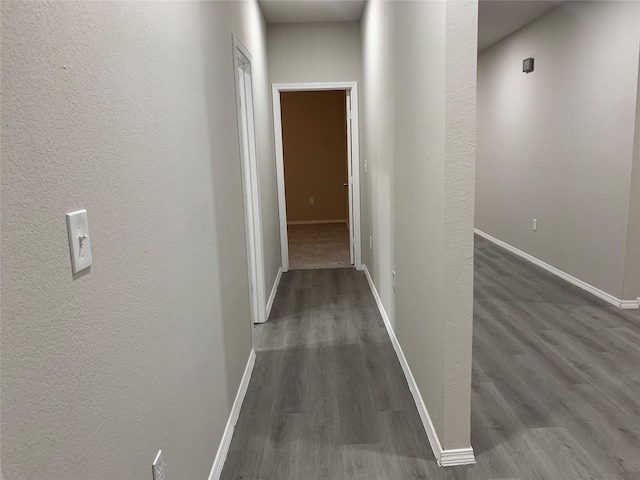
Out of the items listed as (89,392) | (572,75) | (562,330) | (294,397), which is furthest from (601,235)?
(89,392)

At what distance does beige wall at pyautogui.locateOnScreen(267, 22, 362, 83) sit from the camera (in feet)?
16.7

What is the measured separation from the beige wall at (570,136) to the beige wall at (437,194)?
2.03 m

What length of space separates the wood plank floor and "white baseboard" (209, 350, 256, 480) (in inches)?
1.5

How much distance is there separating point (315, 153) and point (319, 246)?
2.24m

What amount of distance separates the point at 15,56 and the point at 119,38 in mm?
442

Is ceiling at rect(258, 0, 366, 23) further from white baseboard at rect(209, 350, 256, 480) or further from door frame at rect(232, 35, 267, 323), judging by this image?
white baseboard at rect(209, 350, 256, 480)

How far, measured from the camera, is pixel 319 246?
22.6 ft

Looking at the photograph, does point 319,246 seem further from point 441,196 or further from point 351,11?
point 441,196

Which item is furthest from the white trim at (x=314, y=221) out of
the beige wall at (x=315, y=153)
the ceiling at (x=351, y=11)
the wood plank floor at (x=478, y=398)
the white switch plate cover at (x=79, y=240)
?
the white switch plate cover at (x=79, y=240)

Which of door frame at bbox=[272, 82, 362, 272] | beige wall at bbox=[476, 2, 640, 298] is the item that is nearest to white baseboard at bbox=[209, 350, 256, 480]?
door frame at bbox=[272, 82, 362, 272]

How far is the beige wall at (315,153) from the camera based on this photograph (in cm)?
829

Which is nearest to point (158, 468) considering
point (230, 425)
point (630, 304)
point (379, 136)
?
point (230, 425)

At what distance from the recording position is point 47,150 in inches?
33.8

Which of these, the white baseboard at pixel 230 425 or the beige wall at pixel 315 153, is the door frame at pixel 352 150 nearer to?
the white baseboard at pixel 230 425
